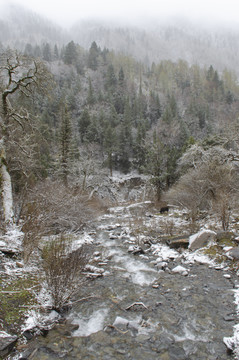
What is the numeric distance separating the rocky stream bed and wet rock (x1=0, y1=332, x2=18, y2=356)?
0.15 metres

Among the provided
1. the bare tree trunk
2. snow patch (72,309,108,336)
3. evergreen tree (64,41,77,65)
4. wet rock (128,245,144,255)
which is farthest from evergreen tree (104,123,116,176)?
evergreen tree (64,41,77,65)

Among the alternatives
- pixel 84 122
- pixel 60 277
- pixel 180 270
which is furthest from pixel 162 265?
pixel 84 122

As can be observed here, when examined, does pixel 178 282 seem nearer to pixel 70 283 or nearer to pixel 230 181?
pixel 70 283

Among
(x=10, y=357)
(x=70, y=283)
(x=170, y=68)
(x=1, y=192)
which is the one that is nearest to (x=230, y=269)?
(x=70, y=283)

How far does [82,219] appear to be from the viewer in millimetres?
11469

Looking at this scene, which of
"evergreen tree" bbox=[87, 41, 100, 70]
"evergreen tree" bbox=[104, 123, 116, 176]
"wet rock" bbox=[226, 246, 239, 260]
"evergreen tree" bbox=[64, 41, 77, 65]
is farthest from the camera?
"evergreen tree" bbox=[87, 41, 100, 70]

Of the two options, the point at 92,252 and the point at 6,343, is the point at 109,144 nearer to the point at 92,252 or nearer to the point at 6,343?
the point at 92,252

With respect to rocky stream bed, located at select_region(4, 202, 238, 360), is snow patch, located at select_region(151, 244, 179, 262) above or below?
below

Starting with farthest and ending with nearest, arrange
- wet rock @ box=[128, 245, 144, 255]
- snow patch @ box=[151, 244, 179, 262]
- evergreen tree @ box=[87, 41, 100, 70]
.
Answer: evergreen tree @ box=[87, 41, 100, 70]
wet rock @ box=[128, 245, 144, 255]
snow patch @ box=[151, 244, 179, 262]

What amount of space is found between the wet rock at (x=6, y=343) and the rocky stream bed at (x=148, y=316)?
15 centimetres

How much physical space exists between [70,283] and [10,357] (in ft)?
4.41

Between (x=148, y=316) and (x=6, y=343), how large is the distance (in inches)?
105

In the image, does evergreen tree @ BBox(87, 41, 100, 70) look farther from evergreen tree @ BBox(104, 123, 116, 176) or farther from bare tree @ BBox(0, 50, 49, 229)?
bare tree @ BBox(0, 50, 49, 229)

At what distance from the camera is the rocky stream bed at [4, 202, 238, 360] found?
3.35 m
